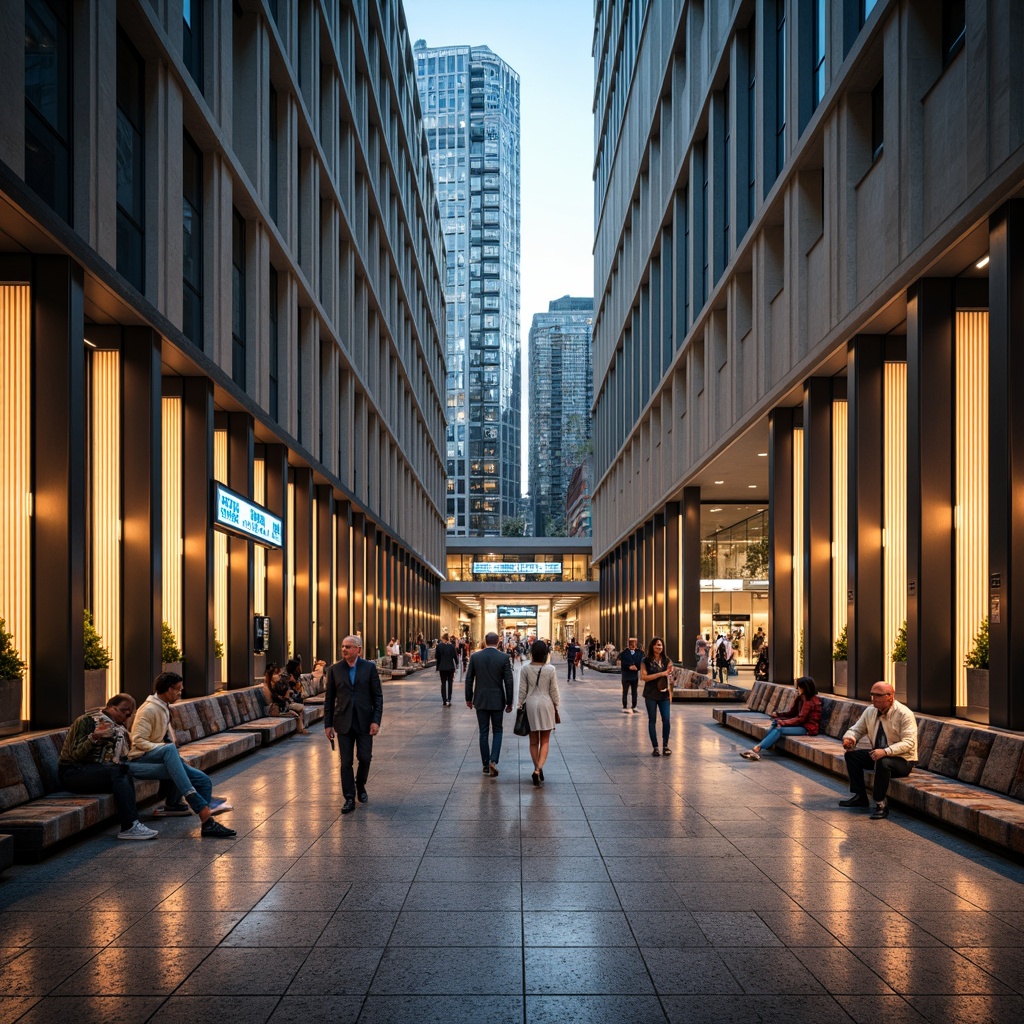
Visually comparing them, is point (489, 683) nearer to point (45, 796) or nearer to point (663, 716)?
point (663, 716)

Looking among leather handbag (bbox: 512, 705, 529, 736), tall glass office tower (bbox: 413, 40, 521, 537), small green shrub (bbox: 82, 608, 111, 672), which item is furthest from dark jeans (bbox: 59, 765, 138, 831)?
tall glass office tower (bbox: 413, 40, 521, 537)

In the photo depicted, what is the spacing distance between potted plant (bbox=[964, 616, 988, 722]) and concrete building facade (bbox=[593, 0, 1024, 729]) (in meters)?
0.06

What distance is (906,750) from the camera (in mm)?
9977

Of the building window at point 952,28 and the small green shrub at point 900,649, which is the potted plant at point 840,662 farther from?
the building window at point 952,28

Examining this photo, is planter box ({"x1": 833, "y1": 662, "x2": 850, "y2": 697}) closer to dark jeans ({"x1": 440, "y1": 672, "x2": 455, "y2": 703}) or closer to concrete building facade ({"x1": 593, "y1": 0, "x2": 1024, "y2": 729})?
concrete building facade ({"x1": 593, "y1": 0, "x2": 1024, "y2": 729})

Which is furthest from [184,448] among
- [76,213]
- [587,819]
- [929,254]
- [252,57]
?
[929,254]

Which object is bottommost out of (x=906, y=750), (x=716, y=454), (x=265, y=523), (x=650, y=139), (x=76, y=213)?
(x=906, y=750)

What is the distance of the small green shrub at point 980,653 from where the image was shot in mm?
11812

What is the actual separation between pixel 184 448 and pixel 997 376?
40.9 ft

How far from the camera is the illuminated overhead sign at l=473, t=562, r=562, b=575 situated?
3467 inches

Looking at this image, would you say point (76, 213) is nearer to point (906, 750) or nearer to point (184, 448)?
point (184, 448)

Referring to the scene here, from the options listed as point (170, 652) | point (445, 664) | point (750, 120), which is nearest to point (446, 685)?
point (445, 664)

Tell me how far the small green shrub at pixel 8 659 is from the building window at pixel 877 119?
1359 cm

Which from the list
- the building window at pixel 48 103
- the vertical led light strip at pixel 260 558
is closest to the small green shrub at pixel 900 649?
the building window at pixel 48 103
